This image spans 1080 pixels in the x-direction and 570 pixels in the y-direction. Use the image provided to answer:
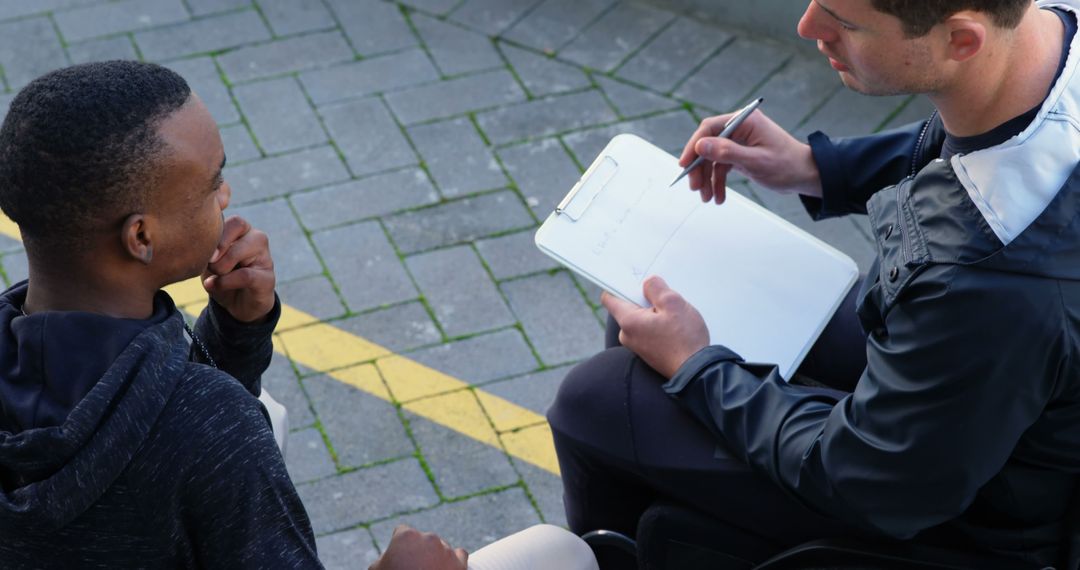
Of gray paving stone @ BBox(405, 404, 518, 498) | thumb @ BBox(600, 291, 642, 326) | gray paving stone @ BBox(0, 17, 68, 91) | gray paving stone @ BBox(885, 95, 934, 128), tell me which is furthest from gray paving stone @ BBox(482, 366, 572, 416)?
gray paving stone @ BBox(0, 17, 68, 91)

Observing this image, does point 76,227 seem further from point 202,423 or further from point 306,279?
point 306,279

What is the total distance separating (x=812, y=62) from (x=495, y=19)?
110 cm

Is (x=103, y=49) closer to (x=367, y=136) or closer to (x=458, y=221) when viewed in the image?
(x=367, y=136)

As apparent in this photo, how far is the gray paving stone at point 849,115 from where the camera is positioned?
14.0ft

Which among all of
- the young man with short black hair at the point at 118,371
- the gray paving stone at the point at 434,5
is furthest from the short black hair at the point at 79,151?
the gray paving stone at the point at 434,5

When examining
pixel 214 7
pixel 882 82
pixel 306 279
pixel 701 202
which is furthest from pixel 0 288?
pixel 882 82

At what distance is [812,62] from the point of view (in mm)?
4562

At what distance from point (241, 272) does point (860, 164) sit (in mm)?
1175

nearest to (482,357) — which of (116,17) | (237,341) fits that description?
(237,341)

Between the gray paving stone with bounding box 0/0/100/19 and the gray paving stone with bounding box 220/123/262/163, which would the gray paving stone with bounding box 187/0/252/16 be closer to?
the gray paving stone with bounding box 0/0/100/19

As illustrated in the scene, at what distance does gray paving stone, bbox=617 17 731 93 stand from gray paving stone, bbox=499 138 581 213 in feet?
1.58

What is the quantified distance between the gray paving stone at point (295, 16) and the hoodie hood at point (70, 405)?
3078 millimetres

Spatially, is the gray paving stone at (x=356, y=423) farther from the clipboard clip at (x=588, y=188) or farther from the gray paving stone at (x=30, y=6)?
the gray paving stone at (x=30, y=6)

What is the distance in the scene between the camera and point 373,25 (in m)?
4.65
